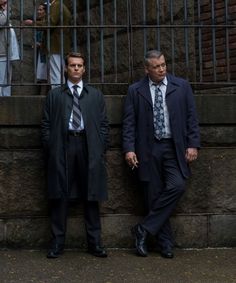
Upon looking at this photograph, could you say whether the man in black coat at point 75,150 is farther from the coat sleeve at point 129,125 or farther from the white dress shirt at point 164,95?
the white dress shirt at point 164,95

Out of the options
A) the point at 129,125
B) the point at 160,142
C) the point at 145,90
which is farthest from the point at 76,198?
the point at 145,90

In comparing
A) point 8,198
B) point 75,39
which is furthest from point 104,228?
point 75,39

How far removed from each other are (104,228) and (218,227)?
125cm

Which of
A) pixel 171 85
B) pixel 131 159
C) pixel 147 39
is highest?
pixel 147 39

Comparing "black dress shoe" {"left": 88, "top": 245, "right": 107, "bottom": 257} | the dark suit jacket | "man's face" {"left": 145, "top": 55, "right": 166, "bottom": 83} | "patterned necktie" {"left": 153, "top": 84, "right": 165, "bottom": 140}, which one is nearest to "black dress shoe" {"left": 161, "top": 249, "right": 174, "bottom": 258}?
"black dress shoe" {"left": 88, "top": 245, "right": 107, "bottom": 257}

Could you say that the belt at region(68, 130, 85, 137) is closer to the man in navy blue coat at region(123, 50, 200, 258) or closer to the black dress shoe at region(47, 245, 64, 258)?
the man in navy blue coat at region(123, 50, 200, 258)

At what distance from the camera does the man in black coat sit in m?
6.36

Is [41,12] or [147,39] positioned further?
[147,39]

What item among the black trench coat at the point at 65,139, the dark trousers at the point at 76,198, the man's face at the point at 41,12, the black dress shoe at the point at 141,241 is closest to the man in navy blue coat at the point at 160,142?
the black dress shoe at the point at 141,241

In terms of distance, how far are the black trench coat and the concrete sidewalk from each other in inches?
25.8

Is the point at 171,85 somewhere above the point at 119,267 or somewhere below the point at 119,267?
above

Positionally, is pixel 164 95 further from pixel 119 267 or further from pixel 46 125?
pixel 119 267

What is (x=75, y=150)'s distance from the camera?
637 centimetres

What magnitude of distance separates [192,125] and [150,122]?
0.44m
